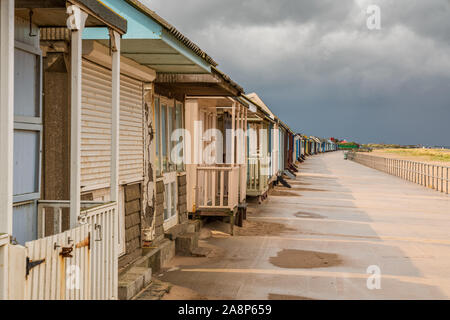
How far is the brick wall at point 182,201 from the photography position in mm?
9539

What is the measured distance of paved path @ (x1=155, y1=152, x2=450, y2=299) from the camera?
6.71m

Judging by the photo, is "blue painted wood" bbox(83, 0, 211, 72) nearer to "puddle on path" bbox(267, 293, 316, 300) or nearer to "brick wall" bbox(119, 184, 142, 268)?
"brick wall" bbox(119, 184, 142, 268)

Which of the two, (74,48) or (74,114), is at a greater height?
(74,48)

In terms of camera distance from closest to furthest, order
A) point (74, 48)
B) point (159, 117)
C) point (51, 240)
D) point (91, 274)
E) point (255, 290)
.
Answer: point (51, 240) → point (74, 48) → point (91, 274) → point (255, 290) → point (159, 117)

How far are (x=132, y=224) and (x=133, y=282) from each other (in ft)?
4.21

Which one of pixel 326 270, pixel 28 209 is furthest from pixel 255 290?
pixel 28 209

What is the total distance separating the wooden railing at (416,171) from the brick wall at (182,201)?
48.3ft

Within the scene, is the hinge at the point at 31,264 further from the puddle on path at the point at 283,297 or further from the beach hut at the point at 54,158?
the puddle on path at the point at 283,297

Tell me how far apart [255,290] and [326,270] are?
61.5 inches

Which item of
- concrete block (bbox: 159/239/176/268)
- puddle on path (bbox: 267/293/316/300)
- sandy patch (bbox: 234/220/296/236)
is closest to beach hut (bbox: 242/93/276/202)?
sandy patch (bbox: 234/220/296/236)

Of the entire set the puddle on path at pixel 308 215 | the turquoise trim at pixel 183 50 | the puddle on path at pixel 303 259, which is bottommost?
the puddle on path at pixel 303 259
